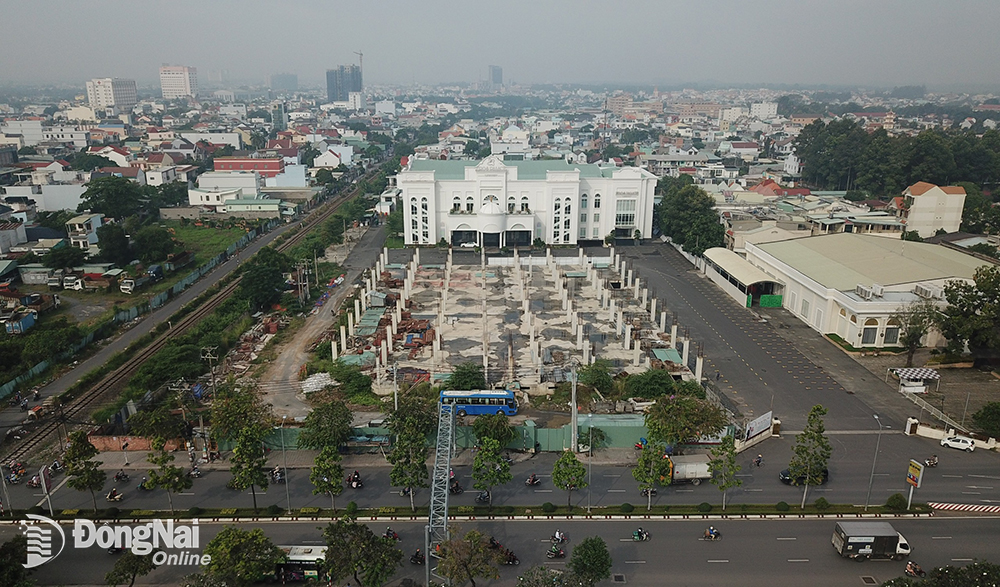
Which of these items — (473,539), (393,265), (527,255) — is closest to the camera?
(473,539)

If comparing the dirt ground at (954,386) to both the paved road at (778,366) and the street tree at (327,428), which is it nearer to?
the paved road at (778,366)

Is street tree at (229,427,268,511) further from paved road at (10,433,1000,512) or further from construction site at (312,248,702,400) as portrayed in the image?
construction site at (312,248,702,400)

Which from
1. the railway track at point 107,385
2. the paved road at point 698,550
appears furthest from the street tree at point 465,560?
the railway track at point 107,385

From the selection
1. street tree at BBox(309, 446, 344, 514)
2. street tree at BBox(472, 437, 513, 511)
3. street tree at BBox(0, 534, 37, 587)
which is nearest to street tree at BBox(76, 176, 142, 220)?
street tree at BBox(0, 534, 37, 587)

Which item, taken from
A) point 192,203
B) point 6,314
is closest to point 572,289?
point 6,314

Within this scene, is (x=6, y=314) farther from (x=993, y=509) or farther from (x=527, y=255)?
(x=993, y=509)
